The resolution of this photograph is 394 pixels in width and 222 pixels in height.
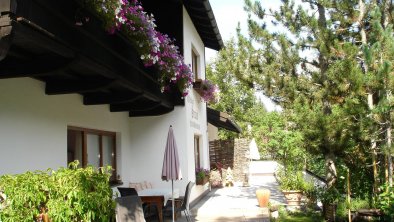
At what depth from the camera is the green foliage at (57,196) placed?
397cm

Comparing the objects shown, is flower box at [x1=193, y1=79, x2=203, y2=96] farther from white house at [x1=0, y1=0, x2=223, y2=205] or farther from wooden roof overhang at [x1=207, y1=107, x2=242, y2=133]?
wooden roof overhang at [x1=207, y1=107, x2=242, y2=133]

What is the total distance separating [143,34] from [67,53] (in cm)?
190

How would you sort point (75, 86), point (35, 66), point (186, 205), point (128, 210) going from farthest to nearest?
point (186, 205), point (75, 86), point (128, 210), point (35, 66)

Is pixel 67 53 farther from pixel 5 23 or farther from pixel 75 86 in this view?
pixel 75 86

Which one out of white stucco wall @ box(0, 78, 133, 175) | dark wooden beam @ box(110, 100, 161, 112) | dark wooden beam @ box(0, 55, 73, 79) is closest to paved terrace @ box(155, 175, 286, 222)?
dark wooden beam @ box(110, 100, 161, 112)

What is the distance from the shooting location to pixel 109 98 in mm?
7469

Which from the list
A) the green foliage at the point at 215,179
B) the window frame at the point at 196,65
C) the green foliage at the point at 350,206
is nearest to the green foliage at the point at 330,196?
the green foliage at the point at 350,206

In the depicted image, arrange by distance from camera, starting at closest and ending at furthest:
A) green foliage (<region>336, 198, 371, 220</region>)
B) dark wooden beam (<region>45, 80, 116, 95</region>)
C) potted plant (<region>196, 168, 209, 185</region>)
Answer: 1. dark wooden beam (<region>45, 80, 116, 95</region>)
2. green foliage (<region>336, 198, 371, 220</region>)
3. potted plant (<region>196, 168, 209, 185</region>)

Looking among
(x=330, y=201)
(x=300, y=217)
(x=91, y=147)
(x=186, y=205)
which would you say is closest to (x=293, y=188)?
(x=300, y=217)

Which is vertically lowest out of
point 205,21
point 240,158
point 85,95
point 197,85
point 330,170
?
point 330,170

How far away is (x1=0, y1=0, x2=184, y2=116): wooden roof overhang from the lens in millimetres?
3406

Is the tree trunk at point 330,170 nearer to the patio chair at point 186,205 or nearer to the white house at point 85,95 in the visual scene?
the patio chair at point 186,205

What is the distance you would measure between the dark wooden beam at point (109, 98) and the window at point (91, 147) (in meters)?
0.60

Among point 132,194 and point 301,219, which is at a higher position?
point 132,194
